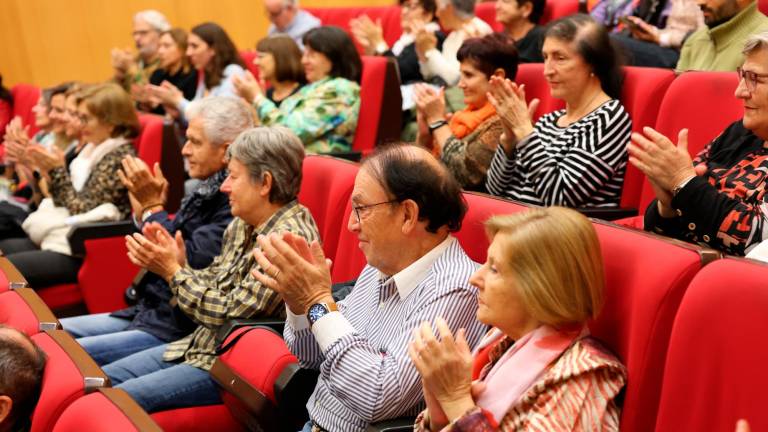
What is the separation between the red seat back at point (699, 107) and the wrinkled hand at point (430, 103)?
2.17 feet

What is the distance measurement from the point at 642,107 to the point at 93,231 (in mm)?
1475

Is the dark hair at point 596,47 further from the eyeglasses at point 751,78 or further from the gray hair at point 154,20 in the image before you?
the gray hair at point 154,20

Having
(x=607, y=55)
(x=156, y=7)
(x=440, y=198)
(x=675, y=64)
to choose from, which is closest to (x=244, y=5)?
(x=156, y=7)

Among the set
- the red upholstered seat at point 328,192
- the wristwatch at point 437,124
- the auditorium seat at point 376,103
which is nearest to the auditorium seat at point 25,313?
the red upholstered seat at point 328,192

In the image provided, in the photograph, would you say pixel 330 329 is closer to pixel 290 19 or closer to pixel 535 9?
pixel 535 9

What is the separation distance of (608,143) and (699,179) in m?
0.52

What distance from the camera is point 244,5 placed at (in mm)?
5000

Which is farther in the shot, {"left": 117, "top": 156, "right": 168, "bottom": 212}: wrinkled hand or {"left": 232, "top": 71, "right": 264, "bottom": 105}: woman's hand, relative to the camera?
{"left": 232, "top": 71, "right": 264, "bottom": 105}: woman's hand

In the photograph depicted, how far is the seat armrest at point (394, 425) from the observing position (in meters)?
1.11

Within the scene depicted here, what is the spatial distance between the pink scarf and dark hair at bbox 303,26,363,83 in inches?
72.1

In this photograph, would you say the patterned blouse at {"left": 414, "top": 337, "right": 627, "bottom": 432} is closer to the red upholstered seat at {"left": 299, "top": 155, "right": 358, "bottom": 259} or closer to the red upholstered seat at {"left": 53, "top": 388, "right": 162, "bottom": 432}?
the red upholstered seat at {"left": 53, "top": 388, "right": 162, "bottom": 432}

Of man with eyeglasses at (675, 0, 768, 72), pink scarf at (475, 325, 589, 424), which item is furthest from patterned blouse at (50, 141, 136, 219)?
pink scarf at (475, 325, 589, 424)

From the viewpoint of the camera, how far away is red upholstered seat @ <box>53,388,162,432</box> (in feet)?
2.97

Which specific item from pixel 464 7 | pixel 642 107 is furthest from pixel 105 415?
pixel 464 7
